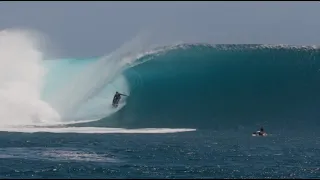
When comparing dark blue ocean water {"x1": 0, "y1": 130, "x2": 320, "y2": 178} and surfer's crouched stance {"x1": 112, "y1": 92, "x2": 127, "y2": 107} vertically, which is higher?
surfer's crouched stance {"x1": 112, "y1": 92, "x2": 127, "y2": 107}

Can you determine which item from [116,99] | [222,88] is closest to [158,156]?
[116,99]

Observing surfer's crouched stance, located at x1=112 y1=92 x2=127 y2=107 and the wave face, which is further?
the wave face

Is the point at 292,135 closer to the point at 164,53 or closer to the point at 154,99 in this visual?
the point at 154,99

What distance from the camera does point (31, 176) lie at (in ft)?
68.9

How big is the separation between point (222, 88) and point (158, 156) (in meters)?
21.5

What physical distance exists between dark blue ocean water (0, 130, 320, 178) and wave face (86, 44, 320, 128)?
696cm

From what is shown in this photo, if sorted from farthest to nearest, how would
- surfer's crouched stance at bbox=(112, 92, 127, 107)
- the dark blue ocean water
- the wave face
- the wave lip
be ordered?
the wave face, surfer's crouched stance at bbox=(112, 92, 127, 107), the wave lip, the dark blue ocean water

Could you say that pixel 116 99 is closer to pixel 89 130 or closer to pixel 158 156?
pixel 89 130

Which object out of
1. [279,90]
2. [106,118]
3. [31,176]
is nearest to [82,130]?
[106,118]

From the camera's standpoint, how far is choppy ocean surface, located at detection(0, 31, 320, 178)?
26.5 m

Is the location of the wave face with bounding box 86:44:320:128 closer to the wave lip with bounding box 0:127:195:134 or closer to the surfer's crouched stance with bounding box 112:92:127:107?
the surfer's crouched stance with bounding box 112:92:127:107

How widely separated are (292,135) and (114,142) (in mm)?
10311

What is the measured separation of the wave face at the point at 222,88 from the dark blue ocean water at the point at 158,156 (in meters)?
6.96

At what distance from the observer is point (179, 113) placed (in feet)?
147
